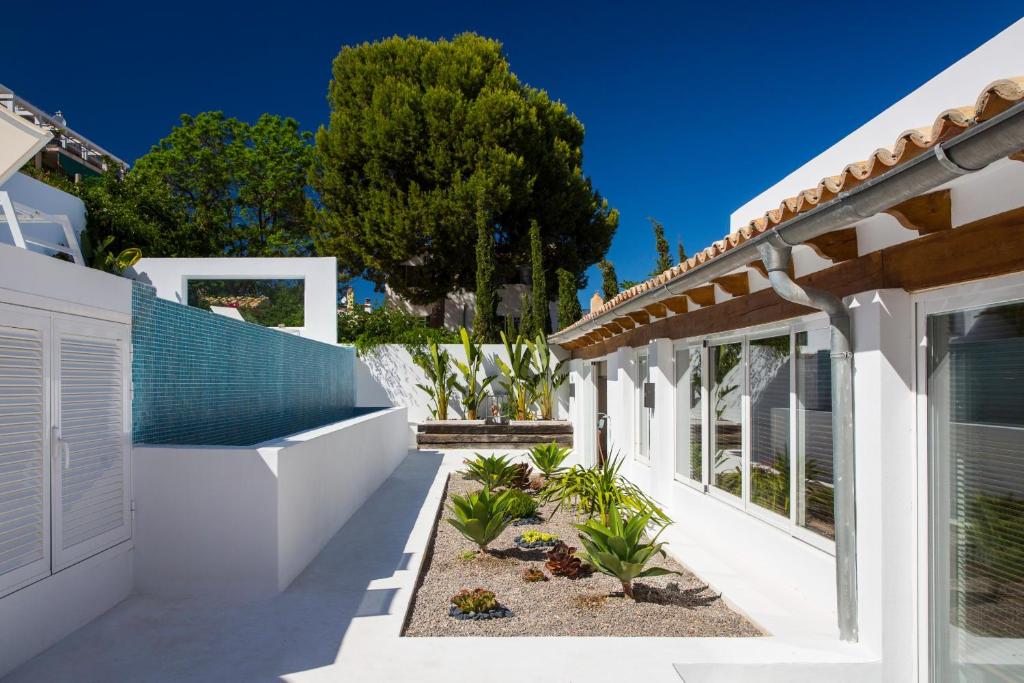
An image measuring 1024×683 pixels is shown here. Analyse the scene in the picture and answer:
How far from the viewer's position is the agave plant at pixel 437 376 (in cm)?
1788

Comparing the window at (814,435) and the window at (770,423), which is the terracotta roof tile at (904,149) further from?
the window at (770,423)

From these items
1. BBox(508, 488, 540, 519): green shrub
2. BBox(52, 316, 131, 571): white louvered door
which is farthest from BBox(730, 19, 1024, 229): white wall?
BBox(52, 316, 131, 571): white louvered door

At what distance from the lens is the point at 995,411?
3.13 m

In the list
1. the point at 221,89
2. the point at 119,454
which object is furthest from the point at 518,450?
the point at 221,89

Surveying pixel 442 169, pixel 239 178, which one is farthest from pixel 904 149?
pixel 239 178

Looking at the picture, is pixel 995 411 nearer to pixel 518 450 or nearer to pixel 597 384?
pixel 597 384

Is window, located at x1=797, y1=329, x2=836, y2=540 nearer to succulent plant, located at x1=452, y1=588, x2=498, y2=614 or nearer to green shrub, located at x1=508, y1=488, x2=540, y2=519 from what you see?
succulent plant, located at x1=452, y1=588, x2=498, y2=614

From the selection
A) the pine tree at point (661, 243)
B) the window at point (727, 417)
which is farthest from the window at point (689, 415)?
the pine tree at point (661, 243)

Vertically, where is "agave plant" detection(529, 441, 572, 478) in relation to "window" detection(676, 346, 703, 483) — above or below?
below

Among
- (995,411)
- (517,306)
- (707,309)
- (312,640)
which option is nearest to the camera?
(995,411)

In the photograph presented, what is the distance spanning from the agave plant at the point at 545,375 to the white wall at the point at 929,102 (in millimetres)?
10587

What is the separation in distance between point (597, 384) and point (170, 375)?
872 centimetres

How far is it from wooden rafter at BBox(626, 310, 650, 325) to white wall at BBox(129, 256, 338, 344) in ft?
→ 26.8

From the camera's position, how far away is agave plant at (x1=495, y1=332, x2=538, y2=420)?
1745 cm
